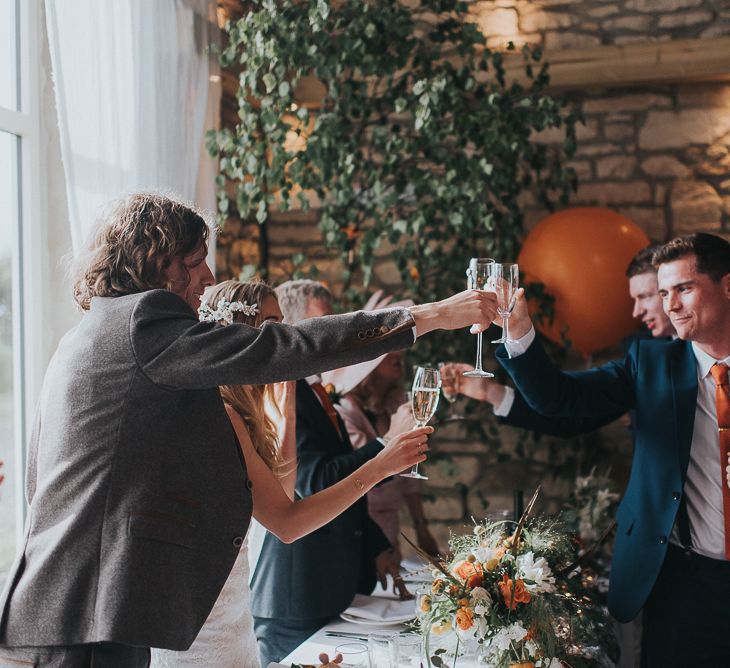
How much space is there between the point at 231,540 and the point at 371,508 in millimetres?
1933

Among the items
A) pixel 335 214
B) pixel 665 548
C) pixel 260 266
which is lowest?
pixel 665 548

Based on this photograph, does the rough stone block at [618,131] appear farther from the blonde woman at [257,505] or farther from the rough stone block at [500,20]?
the blonde woman at [257,505]

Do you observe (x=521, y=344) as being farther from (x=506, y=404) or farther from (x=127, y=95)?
(x=127, y=95)

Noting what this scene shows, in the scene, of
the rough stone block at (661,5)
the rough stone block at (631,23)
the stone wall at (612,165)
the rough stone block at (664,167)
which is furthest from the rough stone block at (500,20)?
the rough stone block at (664,167)

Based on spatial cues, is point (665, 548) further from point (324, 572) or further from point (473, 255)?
point (473, 255)

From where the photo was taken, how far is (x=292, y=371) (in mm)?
1460

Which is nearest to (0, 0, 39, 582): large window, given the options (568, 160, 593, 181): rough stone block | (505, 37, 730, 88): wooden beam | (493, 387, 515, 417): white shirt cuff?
(493, 387, 515, 417): white shirt cuff

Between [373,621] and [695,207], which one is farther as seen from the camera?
[695,207]

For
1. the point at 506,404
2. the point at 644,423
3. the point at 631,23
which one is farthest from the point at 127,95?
the point at 631,23

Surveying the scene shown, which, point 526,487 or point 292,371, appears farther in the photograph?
point 526,487

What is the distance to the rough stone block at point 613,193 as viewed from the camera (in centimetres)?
445

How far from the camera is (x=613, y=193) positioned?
4488mm

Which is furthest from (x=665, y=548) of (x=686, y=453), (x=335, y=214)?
(x=335, y=214)

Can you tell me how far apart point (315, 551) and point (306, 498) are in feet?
1.80
